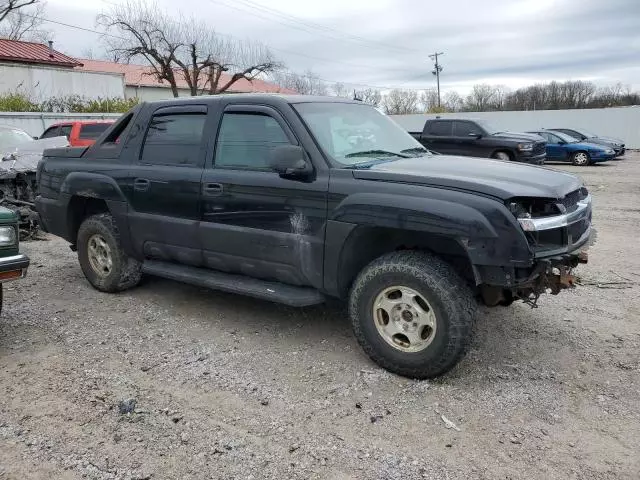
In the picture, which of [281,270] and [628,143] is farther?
[628,143]

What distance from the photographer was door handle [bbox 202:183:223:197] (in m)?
4.45

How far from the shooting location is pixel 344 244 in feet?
12.6

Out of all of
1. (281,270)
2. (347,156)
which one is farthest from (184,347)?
(347,156)

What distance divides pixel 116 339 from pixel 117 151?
1.86 meters

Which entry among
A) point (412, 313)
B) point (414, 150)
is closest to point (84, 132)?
point (414, 150)

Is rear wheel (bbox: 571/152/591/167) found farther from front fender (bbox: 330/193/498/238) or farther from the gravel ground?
front fender (bbox: 330/193/498/238)

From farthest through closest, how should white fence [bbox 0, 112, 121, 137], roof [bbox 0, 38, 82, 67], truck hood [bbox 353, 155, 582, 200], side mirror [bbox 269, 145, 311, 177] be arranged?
roof [bbox 0, 38, 82, 67], white fence [bbox 0, 112, 121, 137], side mirror [bbox 269, 145, 311, 177], truck hood [bbox 353, 155, 582, 200]

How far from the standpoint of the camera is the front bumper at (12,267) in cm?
399

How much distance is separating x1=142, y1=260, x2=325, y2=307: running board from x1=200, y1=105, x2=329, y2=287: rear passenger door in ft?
0.21

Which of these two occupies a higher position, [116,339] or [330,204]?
[330,204]

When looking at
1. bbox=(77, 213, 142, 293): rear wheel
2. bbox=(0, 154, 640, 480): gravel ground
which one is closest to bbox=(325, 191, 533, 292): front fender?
bbox=(0, 154, 640, 480): gravel ground

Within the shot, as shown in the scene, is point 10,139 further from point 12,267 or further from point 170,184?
point 12,267

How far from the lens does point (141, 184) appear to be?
5.00 metres

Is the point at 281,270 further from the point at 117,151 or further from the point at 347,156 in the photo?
the point at 117,151
